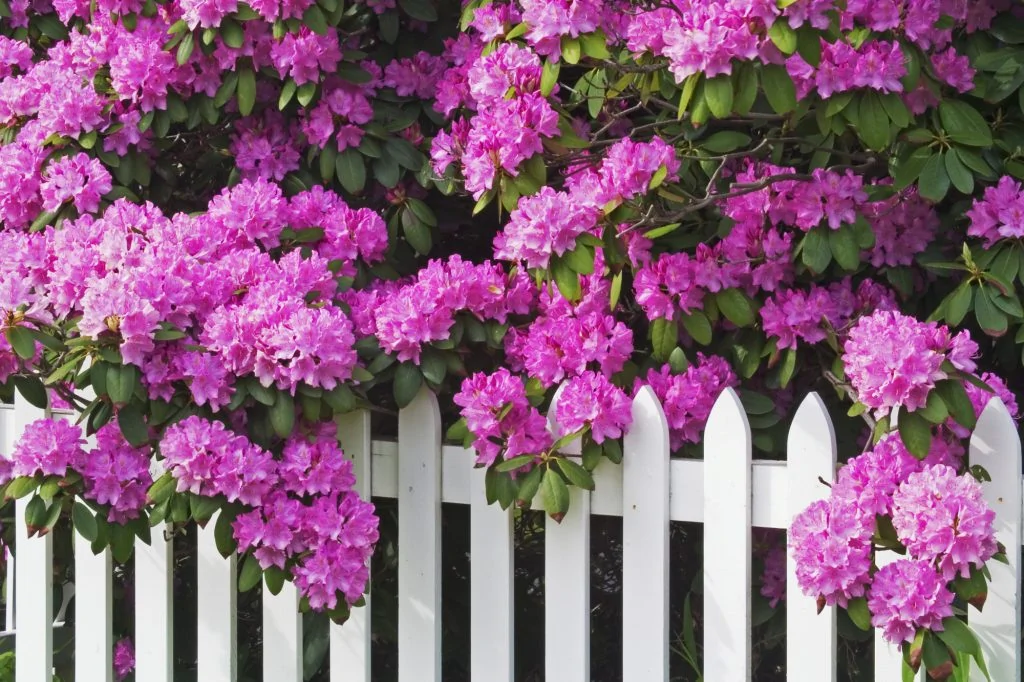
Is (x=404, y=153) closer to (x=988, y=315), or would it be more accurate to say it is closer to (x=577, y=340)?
(x=577, y=340)

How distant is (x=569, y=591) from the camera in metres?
2.28

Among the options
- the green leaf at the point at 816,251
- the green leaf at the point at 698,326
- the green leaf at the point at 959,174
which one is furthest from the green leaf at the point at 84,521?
the green leaf at the point at 959,174

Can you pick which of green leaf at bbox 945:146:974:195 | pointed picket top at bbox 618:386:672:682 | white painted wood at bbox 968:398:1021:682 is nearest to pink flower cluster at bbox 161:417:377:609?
pointed picket top at bbox 618:386:672:682

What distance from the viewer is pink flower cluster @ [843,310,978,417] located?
6.06 feet

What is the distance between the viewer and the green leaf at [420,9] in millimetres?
2672

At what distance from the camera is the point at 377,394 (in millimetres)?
2643

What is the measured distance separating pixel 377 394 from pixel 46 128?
91 centimetres

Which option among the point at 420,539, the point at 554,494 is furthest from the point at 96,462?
the point at 554,494

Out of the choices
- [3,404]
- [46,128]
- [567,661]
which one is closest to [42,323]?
[46,128]

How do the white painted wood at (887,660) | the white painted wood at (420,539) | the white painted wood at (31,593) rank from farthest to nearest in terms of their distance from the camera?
the white painted wood at (31,593) → the white painted wood at (420,539) → the white painted wood at (887,660)

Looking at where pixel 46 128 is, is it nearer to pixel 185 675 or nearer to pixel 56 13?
Answer: pixel 56 13

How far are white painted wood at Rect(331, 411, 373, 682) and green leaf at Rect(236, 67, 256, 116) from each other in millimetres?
664

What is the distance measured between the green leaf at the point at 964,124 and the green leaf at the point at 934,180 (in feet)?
0.16

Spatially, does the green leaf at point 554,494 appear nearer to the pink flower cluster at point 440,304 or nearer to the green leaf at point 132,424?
the pink flower cluster at point 440,304
